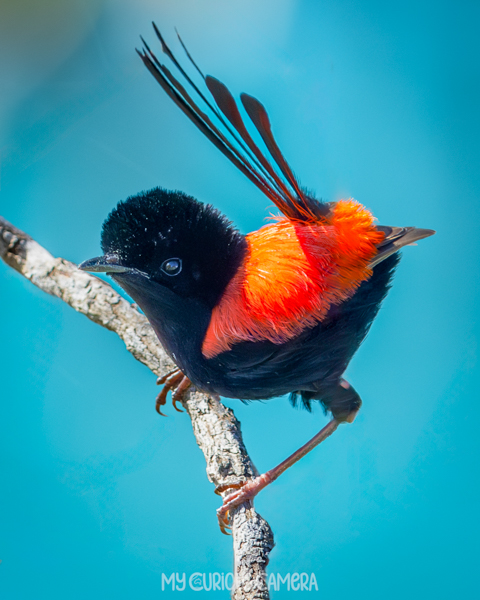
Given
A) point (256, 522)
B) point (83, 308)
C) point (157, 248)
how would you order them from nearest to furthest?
point (157, 248) < point (256, 522) < point (83, 308)

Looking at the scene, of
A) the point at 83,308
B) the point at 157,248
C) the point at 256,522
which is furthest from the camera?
the point at 83,308

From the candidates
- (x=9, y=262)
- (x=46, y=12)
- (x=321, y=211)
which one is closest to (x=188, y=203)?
(x=321, y=211)

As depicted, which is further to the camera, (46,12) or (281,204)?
(46,12)

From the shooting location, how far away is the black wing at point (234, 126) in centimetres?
58

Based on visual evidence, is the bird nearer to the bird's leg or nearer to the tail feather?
the tail feather

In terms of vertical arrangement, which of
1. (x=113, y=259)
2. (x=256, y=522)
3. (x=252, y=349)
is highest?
(x=113, y=259)

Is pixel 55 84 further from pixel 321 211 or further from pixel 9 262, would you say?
pixel 321 211

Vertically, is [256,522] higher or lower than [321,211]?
lower

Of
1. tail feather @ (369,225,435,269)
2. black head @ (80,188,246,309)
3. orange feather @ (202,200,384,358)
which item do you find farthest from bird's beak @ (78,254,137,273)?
tail feather @ (369,225,435,269)

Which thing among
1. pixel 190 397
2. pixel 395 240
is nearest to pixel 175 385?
pixel 190 397

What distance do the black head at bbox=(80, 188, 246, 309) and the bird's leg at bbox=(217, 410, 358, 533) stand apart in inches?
13.1

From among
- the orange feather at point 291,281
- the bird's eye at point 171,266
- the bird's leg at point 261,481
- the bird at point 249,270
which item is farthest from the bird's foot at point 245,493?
the bird's eye at point 171,266

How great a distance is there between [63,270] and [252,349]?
67 cm

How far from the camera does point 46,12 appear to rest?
3.91ft
